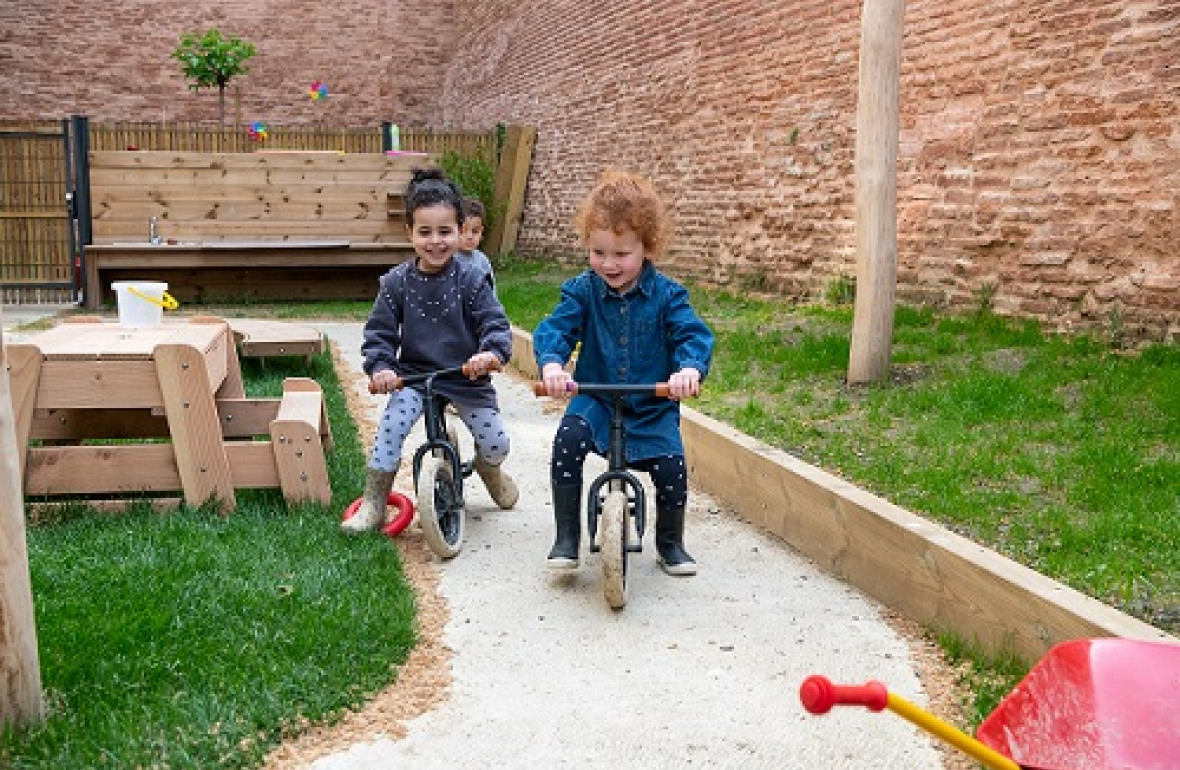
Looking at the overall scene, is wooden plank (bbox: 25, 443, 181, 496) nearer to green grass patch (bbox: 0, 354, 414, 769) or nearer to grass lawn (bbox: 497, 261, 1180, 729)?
green grass patch (bbox: 0, 354, 414, 769)

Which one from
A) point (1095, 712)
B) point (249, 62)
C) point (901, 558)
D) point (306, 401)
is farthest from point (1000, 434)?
point (249, 62)

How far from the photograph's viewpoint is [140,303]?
5984 millimetres

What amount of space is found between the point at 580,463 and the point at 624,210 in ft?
2.98

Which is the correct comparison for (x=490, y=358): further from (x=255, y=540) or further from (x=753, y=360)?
(x=753, y=360)

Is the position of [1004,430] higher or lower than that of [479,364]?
lower

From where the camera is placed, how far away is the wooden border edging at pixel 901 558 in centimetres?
331

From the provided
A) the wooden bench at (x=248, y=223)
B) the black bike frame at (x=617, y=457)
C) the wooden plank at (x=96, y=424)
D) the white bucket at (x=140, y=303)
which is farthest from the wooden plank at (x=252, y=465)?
the wooden bench at (x=248, y=223)

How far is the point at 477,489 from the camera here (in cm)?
589

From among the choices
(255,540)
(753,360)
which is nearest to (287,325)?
(753,360)

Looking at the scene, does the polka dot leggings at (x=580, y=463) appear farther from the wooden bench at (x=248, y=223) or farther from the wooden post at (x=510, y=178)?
the wooden post at (x=510, y=178)

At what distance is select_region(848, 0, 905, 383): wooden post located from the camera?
263 inches

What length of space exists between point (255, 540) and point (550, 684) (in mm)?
1508

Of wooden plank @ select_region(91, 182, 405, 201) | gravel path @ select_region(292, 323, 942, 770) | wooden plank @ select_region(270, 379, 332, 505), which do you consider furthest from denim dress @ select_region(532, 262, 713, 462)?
wooden plank @ select_region(91, 182, 405, 201)

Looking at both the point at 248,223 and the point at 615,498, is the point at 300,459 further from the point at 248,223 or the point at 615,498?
the point at 248,223
